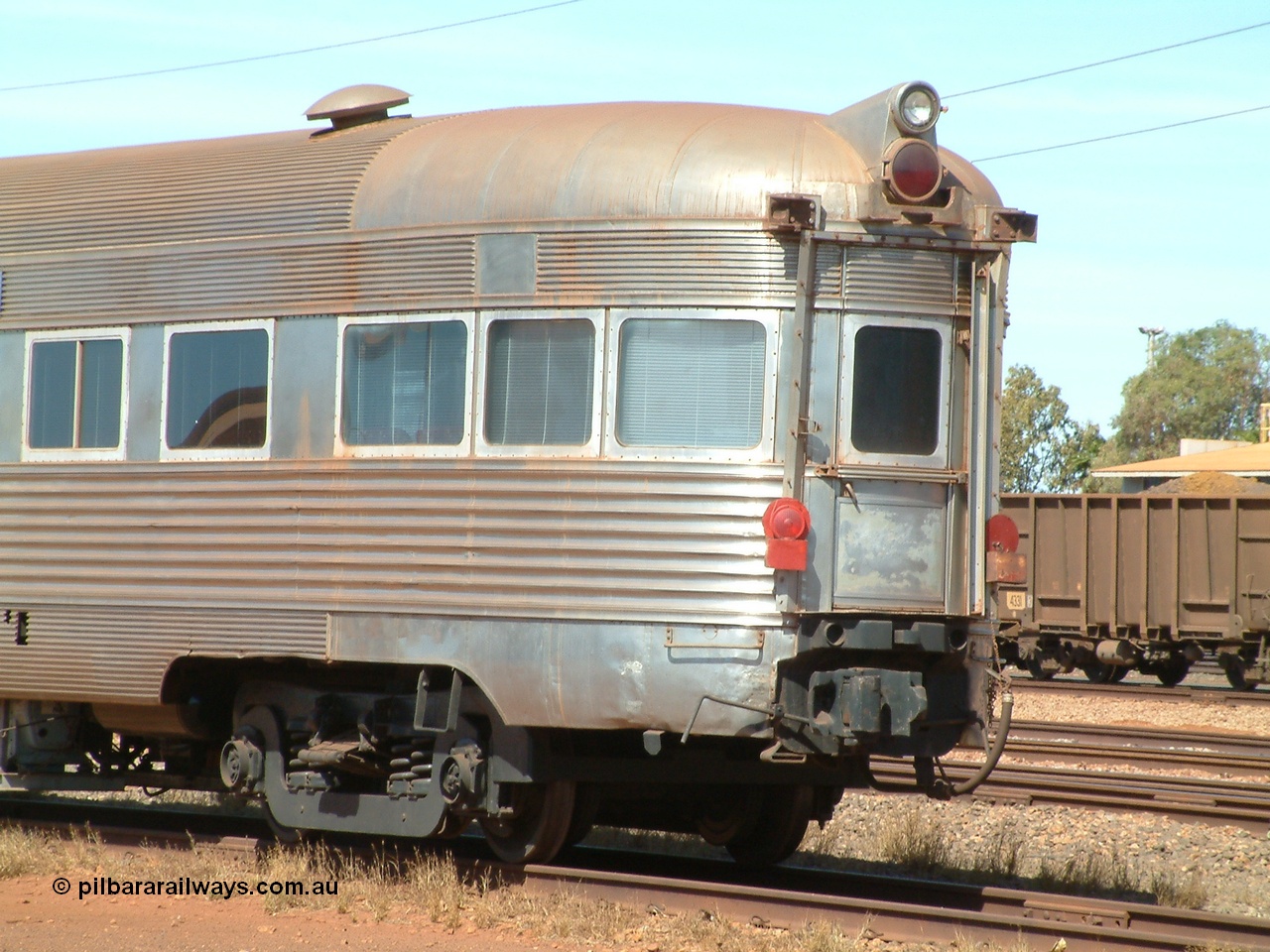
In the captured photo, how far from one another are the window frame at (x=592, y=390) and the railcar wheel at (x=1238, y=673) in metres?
17.0

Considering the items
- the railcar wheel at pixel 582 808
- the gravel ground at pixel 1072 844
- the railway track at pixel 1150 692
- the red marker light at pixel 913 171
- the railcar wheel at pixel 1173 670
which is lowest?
the gravel ground at pixel 1072 844

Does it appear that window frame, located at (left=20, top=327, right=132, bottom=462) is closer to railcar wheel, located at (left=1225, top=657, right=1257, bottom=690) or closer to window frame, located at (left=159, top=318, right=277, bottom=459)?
window frame, located at (left=159, top=318, right=277, bottom=459)

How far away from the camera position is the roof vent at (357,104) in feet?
30.0

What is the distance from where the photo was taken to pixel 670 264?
7.56 metres

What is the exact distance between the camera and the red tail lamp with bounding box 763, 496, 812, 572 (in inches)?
281

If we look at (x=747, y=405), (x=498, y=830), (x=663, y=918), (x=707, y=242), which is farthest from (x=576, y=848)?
(x=707, y=242)

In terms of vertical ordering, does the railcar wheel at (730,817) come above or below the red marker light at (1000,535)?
below

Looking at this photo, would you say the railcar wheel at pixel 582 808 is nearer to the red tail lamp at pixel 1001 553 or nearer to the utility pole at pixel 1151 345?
the red tail lamp at pixel 1001 553

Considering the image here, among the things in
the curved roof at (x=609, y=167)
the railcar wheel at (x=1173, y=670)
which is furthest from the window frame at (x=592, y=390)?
the railcar wheel at (x=1173, y=670)

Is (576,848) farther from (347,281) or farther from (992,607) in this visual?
(347,281)

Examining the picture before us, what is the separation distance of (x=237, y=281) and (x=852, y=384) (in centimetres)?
347

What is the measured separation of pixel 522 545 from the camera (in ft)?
24.9

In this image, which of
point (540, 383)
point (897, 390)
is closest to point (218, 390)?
point (540, 383)

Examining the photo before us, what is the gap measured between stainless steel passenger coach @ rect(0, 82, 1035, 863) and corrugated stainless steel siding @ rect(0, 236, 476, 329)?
0.08 ft
